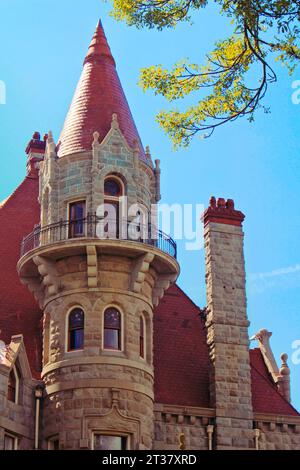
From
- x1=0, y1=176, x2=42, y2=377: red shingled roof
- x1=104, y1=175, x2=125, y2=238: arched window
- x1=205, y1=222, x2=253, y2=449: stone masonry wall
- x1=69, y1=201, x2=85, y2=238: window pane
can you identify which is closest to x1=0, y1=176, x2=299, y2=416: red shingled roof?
x1=0, y1=176, x2=42, y2=377: red shingled roof

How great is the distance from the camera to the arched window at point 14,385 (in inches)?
1387

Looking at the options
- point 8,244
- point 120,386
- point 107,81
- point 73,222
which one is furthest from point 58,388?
point 107,81

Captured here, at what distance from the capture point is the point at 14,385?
35500 mm

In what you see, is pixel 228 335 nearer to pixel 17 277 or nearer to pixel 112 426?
pixel 112 426

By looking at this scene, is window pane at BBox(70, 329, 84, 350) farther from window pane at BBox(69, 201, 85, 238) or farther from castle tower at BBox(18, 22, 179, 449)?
window pane at BBox(69, 201, 85, 238)

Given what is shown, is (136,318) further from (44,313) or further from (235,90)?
(235,90)

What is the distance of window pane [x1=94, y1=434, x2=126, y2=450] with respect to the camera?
1366 inches

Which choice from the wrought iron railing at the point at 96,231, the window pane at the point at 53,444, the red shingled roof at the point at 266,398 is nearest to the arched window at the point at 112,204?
the wrought iron railing at the point at 96,231

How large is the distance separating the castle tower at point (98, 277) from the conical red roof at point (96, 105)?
0.06 meters

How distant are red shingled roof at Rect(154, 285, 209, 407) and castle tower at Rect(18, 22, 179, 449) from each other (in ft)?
7.15

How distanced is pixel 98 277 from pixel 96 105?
6.57 m

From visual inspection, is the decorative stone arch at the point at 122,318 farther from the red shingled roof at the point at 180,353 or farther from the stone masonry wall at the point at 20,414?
the red shingled roof at the point at 180,353

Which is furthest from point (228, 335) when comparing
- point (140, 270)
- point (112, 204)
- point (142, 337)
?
point (112, 204)
